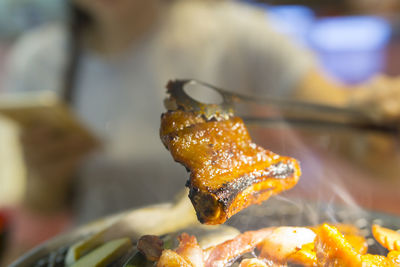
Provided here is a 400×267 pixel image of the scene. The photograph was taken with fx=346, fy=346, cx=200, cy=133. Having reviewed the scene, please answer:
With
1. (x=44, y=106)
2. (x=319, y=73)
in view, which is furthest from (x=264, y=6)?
(x=44, y=106)

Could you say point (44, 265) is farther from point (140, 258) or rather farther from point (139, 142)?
point (139, 142)

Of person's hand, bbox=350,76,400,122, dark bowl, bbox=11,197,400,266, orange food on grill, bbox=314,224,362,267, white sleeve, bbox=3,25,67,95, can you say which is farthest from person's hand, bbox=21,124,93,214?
orange food on grill, bbox=314,224,362,267

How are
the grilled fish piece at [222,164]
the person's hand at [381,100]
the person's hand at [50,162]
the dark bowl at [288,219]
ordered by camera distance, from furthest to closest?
1. the person's hand at [50,162]
2. the person's hand at [381,100]
3. the dark bowl at [288,219]
4. the grilled fish piece at [222,164]

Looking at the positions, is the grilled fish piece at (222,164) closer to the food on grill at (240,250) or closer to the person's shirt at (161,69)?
the food on grill at (240,250)

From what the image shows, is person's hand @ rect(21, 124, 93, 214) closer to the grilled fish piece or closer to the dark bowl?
the dark bowl

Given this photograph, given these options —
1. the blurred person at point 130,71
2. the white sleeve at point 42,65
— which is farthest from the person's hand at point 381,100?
the white sleeve at point 42,65

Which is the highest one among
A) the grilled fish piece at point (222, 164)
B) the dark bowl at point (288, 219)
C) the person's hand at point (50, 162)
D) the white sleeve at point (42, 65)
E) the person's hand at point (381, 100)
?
the white sleeve at point (42, 65)
